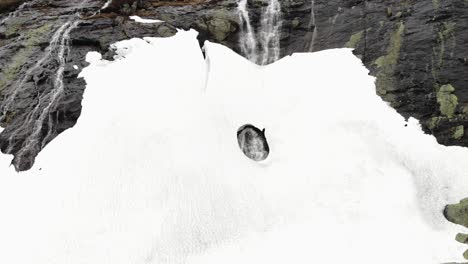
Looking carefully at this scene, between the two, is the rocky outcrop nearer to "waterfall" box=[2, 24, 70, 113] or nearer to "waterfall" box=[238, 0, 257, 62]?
"waterfall" box=[2, 24, 70, 113]

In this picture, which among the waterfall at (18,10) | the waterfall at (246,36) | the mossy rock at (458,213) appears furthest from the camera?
the waterfall at (18,10)

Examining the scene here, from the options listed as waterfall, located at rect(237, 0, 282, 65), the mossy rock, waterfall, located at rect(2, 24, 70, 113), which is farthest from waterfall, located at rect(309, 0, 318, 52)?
waterfall, located at rect(2, 24, 70, 113)

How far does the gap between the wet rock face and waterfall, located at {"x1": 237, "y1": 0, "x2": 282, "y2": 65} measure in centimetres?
542

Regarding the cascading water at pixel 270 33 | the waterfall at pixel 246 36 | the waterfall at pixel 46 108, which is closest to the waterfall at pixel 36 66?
the waterfall at pixel 46 108

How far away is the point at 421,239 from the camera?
1098cm

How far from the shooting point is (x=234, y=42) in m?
20.5

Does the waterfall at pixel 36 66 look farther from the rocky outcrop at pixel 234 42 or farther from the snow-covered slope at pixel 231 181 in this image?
the snow-covered slope at pixel 231 181

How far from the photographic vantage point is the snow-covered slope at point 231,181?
36.8 ft

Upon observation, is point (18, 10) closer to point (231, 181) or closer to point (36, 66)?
point (36, 66)

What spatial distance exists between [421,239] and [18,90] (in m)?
16.9

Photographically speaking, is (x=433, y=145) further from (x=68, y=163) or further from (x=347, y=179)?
(x=68, y=163)

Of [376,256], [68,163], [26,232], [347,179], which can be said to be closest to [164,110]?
[68,163]

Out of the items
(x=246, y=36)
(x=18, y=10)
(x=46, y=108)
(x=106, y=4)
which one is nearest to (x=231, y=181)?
(x=46, y=108)

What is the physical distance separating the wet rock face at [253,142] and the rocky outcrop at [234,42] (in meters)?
5.02
